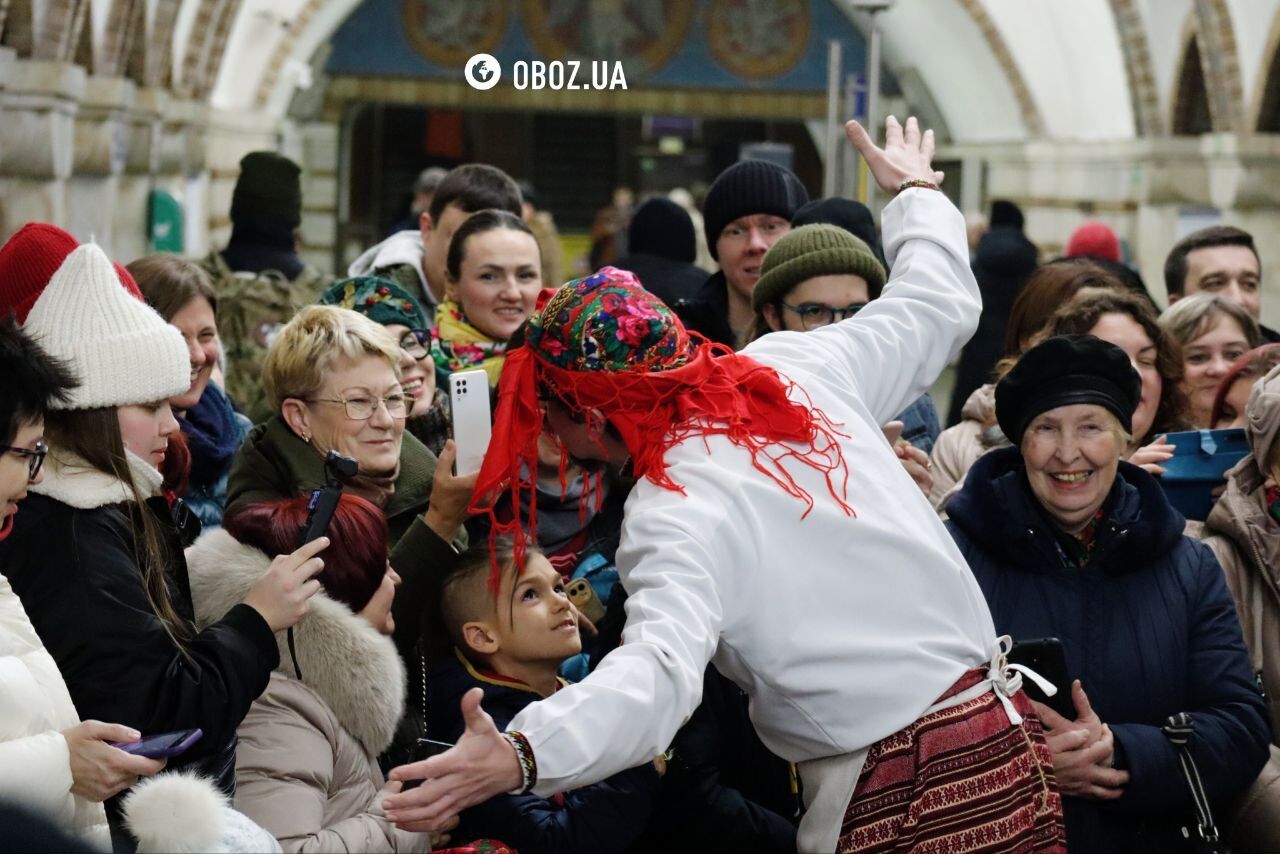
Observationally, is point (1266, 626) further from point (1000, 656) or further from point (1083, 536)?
point (1000, 656)

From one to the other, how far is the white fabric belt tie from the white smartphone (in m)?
1.11

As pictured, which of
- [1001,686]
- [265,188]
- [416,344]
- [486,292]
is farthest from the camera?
[265,188]

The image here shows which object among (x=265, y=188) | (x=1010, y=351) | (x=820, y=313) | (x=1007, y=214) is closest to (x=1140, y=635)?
(x=820, y=313)

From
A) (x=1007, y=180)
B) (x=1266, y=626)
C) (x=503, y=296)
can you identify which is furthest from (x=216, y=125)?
(x=1266, y=626)

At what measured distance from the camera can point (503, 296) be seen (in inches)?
192

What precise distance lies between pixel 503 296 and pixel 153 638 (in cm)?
218

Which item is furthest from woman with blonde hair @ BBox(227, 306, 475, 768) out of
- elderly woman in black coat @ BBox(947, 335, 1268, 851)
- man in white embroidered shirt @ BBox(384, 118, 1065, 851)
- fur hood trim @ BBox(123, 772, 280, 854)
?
fur hood trim @ BBox(123, 772, 280, 854)

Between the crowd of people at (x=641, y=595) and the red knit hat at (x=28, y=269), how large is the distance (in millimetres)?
11

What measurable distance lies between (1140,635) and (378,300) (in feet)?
6.87

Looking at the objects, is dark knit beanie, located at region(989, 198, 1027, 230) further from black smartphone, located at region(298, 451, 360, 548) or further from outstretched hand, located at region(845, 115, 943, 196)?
black smartphone, located at region(298, 451, 360, 548)

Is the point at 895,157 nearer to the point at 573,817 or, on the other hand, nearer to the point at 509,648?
the point at 509,648

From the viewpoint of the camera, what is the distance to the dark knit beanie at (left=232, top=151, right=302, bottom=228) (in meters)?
6.52

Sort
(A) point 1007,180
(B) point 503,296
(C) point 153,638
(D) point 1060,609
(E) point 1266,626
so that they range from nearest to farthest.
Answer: (C) point 153,638, (D) point 1060,609, (E) point 1266,626, (B) point 503,296, (A) point 1007,180

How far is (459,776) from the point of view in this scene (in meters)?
2.49
